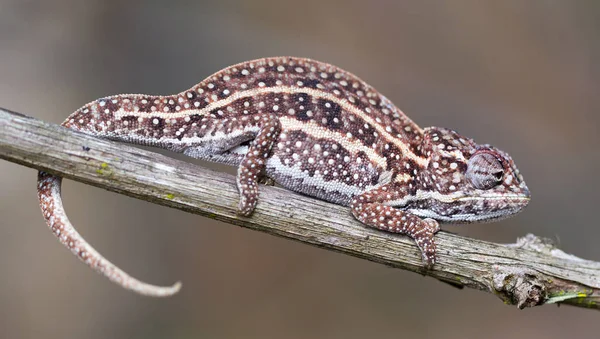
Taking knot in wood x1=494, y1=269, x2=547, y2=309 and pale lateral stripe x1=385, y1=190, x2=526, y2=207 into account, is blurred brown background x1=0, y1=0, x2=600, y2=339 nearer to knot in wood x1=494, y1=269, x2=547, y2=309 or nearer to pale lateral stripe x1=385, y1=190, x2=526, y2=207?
pale lateral stripe x1=385, y1=190, x2=526, y2=207

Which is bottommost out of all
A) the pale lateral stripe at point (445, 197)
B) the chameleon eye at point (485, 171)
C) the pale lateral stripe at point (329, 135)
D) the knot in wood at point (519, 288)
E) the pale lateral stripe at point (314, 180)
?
the knot in wood at point (519, 288)

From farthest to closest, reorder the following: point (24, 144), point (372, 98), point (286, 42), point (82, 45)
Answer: point (286, 42) < point (82, 45) < point (372, 98) < point (24, 144)

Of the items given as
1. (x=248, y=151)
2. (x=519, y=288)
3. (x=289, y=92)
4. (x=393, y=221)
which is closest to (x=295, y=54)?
(x=289, y=92)

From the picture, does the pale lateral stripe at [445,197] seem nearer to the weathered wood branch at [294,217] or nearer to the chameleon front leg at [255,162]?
the weathered wood branch at [294,217]

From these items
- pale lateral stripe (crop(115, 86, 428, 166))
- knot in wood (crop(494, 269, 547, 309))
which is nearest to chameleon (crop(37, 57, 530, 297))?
pale lateral stripe (crop(115, 86, 428, 166))

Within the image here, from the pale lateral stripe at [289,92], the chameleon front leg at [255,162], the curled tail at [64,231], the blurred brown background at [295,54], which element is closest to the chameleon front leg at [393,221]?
the pale lateral stripe at [289,92]

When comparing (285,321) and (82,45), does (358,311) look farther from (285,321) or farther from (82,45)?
(82,45)

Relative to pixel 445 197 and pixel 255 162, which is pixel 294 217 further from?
pixel 445 197

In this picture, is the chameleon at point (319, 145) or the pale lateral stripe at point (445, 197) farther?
the pale lateral stripe at point (445, 197)

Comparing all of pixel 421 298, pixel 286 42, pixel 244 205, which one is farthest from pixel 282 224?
pixel 421 298
